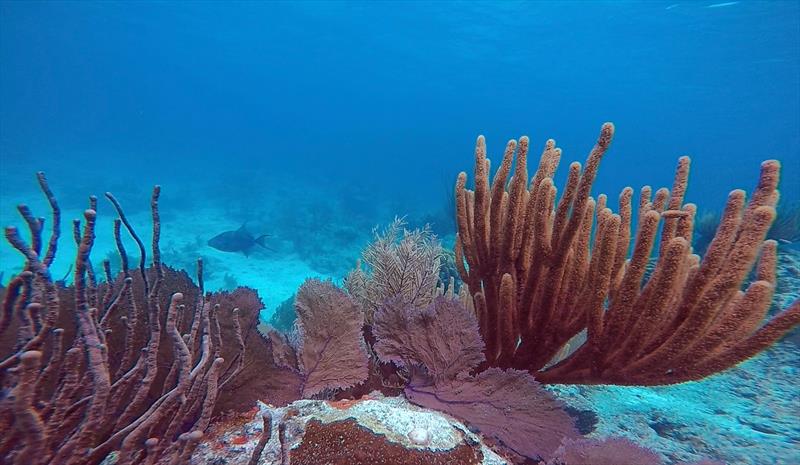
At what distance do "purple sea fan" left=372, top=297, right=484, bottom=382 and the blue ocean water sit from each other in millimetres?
2885

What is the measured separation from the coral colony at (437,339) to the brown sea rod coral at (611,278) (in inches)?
0.4

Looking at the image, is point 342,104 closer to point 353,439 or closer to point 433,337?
point 433,337

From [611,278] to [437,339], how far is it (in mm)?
1112

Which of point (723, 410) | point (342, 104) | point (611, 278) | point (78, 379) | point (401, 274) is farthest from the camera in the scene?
point (342, 104)

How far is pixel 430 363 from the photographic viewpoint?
2402 millimetres

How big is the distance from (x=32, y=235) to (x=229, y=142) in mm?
95832

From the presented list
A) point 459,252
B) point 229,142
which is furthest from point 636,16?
point 229,142

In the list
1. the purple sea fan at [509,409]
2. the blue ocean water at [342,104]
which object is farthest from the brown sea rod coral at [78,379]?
the blue ocean water at [342,104]

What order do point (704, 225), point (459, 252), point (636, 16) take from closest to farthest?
point (459, 252) → point (704, 225) → point (636, 16)

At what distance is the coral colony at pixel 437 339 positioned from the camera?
4.47 feet

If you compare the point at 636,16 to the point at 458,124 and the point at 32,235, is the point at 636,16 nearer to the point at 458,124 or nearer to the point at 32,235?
the point at 32,235

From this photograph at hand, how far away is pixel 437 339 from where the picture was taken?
7.86ft

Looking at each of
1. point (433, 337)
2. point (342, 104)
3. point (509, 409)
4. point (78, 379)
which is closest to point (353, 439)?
point (433, 337)

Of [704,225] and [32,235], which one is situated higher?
[704,225]
